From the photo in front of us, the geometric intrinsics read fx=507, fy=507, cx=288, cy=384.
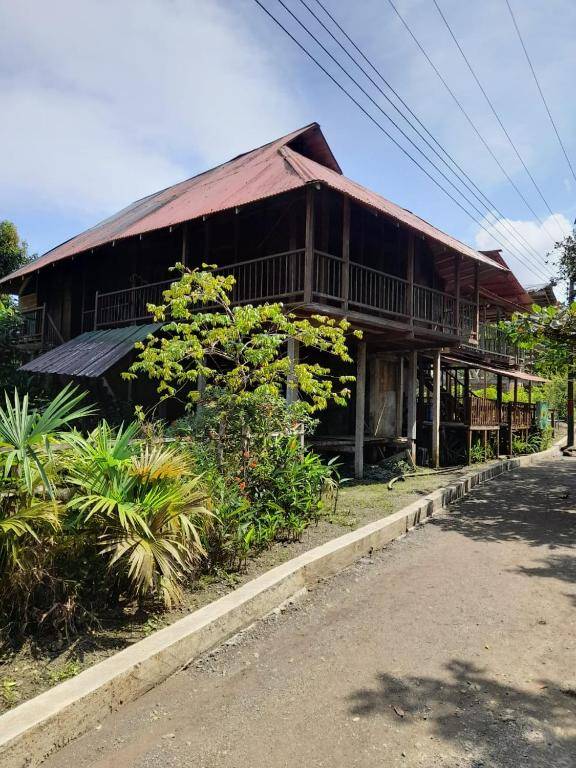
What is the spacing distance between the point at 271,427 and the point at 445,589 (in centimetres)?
244

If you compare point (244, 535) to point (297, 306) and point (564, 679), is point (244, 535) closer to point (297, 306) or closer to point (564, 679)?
point (564, 679)

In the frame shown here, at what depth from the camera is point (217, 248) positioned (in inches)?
486

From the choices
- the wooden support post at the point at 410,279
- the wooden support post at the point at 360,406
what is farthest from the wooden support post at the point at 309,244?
the wooden support post at the point at 410,279

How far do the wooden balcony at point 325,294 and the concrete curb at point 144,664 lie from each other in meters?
4.98

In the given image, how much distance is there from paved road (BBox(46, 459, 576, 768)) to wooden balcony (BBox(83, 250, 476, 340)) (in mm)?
5343

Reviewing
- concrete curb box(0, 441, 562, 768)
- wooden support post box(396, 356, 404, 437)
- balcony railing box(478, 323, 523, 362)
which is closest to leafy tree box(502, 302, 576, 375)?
concrete curb box(0, 441, 562, 768)

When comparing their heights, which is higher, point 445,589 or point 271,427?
point 271,427

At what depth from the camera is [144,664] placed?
3010 mm

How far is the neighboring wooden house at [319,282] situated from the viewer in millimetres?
9445

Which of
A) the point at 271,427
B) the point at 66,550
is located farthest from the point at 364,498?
the point at 66,550

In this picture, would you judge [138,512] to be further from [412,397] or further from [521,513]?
[412,397]

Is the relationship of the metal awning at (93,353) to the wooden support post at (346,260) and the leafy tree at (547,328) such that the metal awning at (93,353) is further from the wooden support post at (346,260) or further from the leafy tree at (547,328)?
the leafy tree at (547,328)

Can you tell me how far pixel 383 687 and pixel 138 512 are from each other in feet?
6.56

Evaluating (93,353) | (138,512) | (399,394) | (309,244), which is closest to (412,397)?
(399,394)
